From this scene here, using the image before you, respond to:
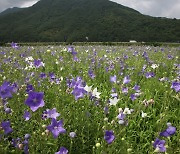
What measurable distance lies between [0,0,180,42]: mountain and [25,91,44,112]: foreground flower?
64.9 metres

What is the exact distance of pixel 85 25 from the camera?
117 metres

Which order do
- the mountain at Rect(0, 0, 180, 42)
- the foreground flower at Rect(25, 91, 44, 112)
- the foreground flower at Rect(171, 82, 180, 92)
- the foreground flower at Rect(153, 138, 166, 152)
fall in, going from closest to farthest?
the foreground flower at Rect(153, 138, 166, 152) → the foreground flower at Rect(25, 91, 44, 112) → the foreground flower at Rect(171, 82, 180, 92) → the mountain at Rect(0, 0, 180, 42)

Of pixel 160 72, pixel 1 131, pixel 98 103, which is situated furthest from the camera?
pixel 160 72

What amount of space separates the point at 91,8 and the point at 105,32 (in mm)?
75373

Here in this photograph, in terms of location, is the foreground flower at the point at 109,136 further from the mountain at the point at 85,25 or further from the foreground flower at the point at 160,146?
the mountain at the point at 85,25

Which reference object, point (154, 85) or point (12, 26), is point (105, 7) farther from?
point (154, 85)

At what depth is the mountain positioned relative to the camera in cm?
7894

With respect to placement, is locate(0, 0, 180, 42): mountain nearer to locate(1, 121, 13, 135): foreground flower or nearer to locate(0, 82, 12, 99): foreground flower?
locate(0, 82, 12, 99): foreground flower

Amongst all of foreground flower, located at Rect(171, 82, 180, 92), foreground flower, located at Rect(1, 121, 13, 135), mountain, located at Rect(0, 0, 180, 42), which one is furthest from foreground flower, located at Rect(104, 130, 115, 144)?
mountain, located at Rect(0, 0, 180, 42)

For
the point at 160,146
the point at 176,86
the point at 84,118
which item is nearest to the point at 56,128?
the point at 160,146

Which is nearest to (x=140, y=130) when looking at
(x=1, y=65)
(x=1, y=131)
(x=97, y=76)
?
(x=1, y=131)

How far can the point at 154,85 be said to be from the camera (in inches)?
219

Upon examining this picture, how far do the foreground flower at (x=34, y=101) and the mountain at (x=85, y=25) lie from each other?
213 feet

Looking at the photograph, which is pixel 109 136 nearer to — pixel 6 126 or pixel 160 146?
pixel 160 146
